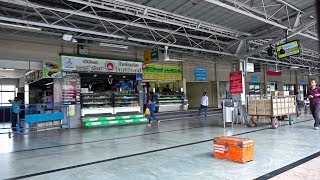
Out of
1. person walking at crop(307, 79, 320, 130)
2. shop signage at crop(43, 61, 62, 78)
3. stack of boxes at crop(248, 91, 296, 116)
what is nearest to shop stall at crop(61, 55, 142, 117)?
shop signage at crop(43, 61, 62, 78)

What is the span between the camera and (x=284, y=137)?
21.7 ft

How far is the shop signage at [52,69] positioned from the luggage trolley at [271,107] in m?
7.48

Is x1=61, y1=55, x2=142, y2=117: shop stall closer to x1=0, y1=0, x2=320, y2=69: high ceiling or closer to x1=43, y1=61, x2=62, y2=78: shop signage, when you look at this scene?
x1=43, y1=61, x2=62, y2=78: shop signage

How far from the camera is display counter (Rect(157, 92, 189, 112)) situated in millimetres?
13969

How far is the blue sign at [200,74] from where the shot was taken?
52.7 ft

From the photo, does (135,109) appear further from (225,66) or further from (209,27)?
(225,66)

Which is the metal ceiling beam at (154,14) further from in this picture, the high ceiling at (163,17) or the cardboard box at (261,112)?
the cardboard box at (261,112)

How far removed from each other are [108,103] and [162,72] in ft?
12.8

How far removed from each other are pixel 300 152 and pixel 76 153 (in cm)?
445

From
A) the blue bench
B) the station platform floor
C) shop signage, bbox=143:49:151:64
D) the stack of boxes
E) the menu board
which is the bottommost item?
the station platform floor

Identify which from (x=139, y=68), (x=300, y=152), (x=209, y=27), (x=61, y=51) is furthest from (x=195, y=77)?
(x=300, y=152)

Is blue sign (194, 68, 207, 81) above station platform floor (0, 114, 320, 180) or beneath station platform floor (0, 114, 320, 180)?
above

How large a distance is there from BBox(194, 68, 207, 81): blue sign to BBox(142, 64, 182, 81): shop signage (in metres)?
1.38

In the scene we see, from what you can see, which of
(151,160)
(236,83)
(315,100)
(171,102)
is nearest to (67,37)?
(151,160)
